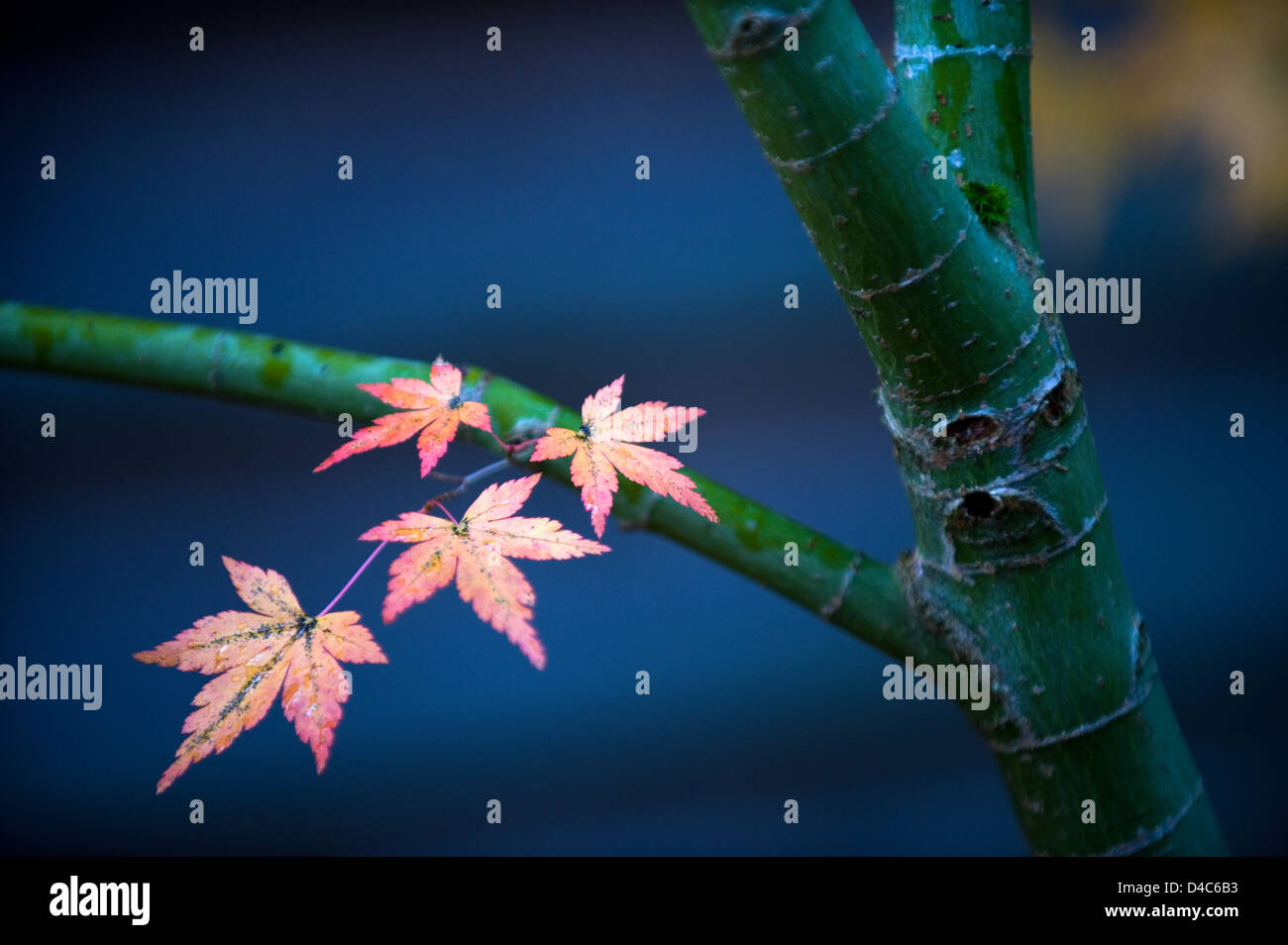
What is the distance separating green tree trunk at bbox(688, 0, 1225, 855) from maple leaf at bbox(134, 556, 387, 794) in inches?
19.3

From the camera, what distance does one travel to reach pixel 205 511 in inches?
64.1

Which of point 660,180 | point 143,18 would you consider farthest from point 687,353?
point 143,18

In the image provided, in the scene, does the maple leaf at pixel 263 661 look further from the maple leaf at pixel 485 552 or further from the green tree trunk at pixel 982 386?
the green tree trunk at pixel 982 386

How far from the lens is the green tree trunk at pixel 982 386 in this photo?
62 centimetres

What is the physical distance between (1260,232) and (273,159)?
5.99 feet

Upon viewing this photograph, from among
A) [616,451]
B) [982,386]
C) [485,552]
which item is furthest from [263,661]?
[982,386]

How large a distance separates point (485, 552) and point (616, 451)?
0.48 ft

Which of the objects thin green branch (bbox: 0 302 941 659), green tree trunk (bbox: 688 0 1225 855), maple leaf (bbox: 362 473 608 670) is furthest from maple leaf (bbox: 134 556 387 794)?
green tree trunk (bbox: 688 0 1225 855)

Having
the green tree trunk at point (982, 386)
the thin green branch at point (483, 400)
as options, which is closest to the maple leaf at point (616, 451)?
the thin green branch at point (483, 400)

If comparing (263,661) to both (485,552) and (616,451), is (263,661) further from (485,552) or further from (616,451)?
(616,451)

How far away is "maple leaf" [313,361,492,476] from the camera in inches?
31.1

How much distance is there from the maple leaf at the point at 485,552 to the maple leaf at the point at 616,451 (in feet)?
0.14

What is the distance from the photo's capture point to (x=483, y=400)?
0.85 meters

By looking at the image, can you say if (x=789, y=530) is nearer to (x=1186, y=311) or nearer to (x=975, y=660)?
(x=975, y=660)
